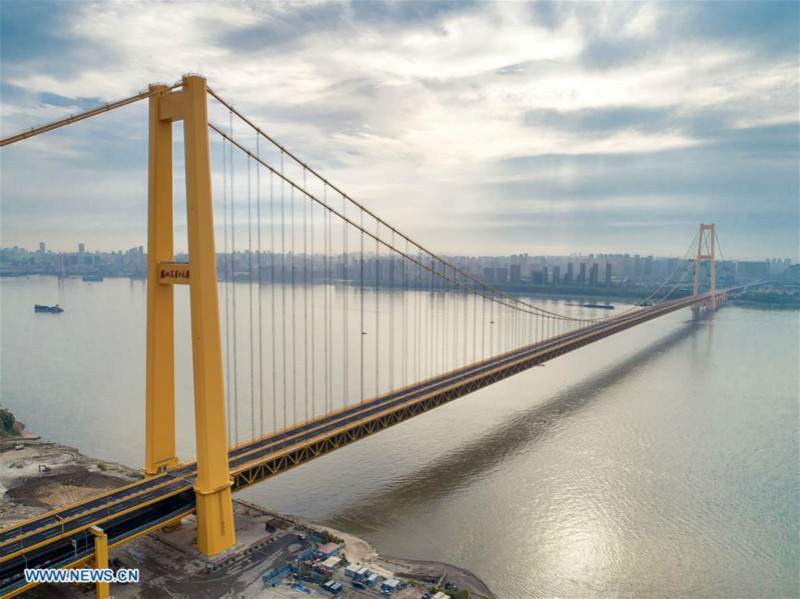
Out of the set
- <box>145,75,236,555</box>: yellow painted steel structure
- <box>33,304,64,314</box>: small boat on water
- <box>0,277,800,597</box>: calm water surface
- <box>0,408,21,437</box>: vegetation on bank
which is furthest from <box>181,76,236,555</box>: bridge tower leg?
<box>33,304,64,314</box>: small boat on water

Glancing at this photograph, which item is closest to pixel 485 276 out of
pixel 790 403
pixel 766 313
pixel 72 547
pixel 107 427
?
pixel 766 313

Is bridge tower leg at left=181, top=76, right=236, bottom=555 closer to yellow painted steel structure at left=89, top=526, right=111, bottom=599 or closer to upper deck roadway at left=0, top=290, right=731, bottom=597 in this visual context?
upper deck roadway at left=0, top=290, right=731, bottom=597

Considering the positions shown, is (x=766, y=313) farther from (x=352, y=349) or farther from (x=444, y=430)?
(x=444, y=430)

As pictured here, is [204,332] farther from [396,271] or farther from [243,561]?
[396,271]

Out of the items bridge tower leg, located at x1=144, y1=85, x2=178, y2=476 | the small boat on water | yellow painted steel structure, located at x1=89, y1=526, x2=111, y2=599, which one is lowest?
yellow painted steel structure, located at x1=89, y1=526, x2=111, y2=599

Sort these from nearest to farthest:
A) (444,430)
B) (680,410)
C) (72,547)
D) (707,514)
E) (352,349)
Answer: (72,547) < (707,514) < (444,430) < (680,410) < (352,349)

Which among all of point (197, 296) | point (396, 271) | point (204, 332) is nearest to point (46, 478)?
point (204, 332)
